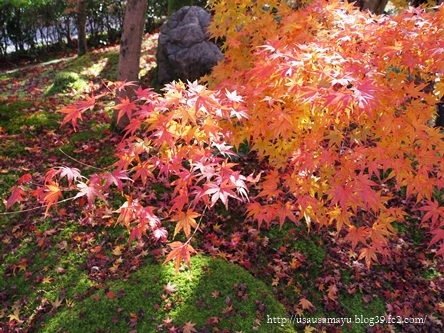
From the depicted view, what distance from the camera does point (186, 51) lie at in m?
7.47

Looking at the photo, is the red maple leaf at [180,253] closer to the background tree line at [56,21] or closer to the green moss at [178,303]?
the green moss at [178,303]

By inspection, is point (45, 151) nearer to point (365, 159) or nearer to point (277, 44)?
point (277, 44)

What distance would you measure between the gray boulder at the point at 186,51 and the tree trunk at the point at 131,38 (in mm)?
1921

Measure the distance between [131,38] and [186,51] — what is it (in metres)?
2.13

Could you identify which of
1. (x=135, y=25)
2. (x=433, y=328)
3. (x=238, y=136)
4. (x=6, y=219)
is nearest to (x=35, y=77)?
(x=135, y=25)

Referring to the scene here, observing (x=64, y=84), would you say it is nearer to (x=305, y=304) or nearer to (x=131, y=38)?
(x=131, y=38)

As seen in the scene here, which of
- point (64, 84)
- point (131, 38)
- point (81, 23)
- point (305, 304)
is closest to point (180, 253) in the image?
point (305, 304)

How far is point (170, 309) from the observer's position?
365 centimetres

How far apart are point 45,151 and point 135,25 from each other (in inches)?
95.6

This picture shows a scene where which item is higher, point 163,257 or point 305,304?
point 163,257

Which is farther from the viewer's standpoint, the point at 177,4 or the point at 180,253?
the point at 177,4

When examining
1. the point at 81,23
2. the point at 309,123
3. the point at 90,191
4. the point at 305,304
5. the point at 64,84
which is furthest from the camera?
the point at 81,23

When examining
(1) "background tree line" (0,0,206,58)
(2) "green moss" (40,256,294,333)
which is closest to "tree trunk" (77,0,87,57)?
(1) "background tree line" (0,0,206,58)

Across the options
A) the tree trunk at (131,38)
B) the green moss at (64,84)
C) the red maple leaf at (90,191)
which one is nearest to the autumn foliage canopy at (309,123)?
the red maple leaf at (90,191)
